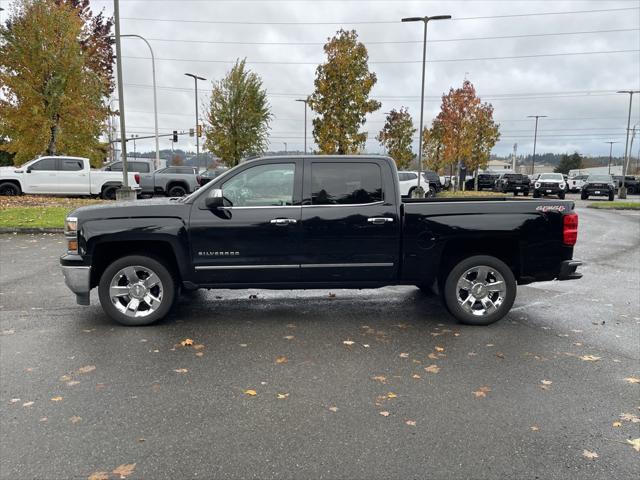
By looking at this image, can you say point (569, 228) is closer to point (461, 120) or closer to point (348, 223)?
point (348, 223)

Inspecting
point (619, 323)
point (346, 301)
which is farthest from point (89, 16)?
point (619, 323)

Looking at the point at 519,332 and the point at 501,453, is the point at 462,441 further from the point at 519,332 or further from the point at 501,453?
the point at 519,332

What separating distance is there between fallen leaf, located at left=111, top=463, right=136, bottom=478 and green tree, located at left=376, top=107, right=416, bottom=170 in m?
40.8

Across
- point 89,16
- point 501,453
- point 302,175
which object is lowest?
point 501,453

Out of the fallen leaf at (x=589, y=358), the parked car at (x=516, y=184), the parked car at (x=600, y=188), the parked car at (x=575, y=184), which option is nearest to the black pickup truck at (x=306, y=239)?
the fallen leaf at (x=589, y=358)

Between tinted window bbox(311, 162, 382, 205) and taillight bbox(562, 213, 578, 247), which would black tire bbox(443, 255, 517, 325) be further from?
tinted window bbox(311, 162, 382, 205)

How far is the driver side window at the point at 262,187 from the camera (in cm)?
575

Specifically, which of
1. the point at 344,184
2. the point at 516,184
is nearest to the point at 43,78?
the point at 344,184

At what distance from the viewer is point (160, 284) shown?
5715 millimetres

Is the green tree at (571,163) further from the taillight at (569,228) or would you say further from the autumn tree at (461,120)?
the taillight at (569,228)

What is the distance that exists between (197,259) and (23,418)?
2.45m

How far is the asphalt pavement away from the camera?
10.2 ft

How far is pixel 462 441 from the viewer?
3.36 meters

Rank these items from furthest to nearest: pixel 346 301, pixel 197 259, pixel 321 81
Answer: pixel 321 81
pixel 346 301
pixel 197 259
